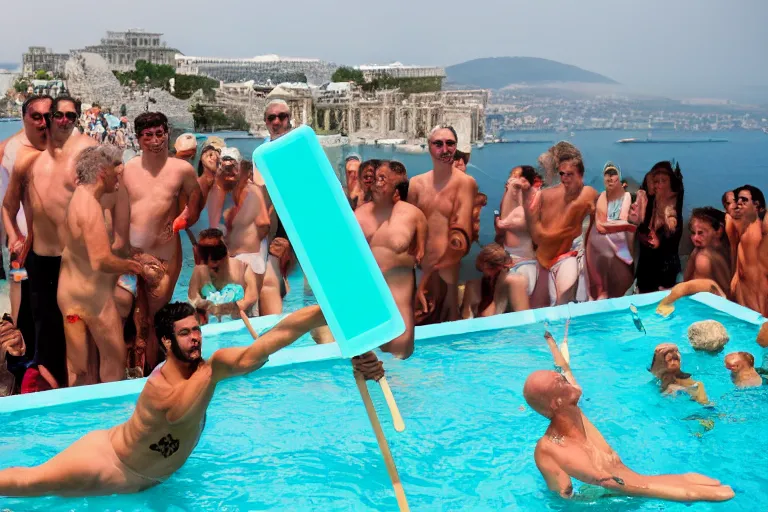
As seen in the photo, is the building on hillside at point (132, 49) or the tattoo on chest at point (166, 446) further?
the building on hillside at point (132, 49)

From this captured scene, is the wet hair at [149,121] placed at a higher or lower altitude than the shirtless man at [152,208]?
higher

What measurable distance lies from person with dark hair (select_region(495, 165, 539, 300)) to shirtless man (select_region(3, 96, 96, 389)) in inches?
133

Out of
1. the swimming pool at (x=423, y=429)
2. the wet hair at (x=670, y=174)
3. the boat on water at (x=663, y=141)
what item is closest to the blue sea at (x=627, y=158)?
the boat on water at (x=663, y=141)

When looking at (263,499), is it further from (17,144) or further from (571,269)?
(571,269)

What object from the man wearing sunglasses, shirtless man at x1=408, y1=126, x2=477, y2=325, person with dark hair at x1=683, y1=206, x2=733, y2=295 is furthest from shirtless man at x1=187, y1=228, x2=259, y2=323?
the man wearing sunglasses

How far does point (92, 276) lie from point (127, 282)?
43 cm

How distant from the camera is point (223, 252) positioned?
6.66 m

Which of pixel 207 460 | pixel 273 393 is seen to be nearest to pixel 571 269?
pixel 273 393

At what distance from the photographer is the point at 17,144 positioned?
20.7 feet

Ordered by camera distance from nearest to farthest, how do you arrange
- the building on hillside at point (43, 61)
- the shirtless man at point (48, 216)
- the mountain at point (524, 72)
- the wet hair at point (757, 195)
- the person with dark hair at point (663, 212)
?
the shirtless man at point (48, 216) < the wet hair at point (757, 195) < the person with dark hair at point (663, 212) < the building on hillside at point (43, 61) < the mountain at point (524, 72)

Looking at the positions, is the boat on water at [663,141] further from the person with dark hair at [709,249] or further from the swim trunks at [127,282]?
the swim trunks at [127,282]

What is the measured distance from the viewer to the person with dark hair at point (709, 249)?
25.1 ft

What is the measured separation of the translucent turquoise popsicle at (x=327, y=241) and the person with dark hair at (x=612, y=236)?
4.78m

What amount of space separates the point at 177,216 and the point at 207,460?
83.6 inches
